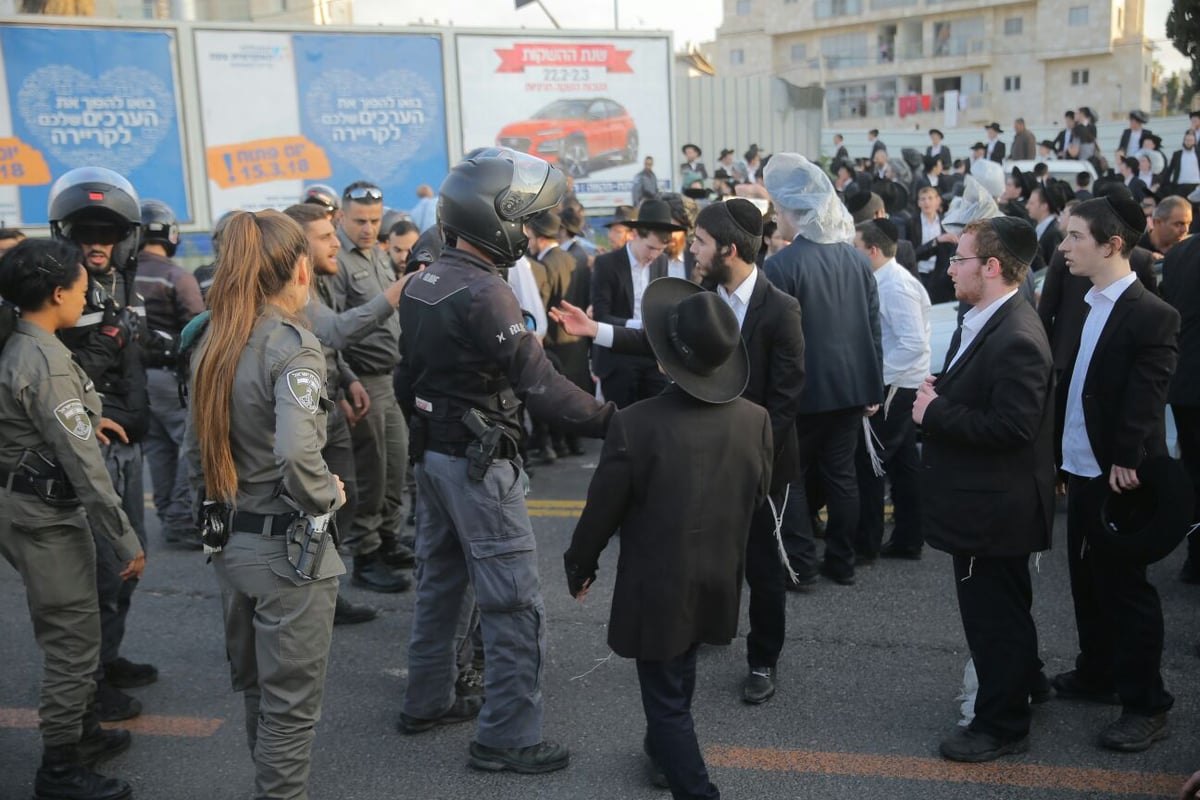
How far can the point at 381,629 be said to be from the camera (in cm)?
527

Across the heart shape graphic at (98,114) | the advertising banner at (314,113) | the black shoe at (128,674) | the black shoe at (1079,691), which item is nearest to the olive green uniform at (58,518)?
the black shoe at (128,674)

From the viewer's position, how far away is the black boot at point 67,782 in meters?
3.66

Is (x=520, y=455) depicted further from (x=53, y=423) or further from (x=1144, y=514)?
(x=1144, y=514)

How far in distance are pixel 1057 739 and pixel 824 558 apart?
1992 mm

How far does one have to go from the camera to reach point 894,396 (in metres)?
6.09

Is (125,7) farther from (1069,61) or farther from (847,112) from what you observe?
(1069,61)

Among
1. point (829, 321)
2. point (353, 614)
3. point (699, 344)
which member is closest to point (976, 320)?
point (699, 344)

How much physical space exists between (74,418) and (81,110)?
40.4 ft

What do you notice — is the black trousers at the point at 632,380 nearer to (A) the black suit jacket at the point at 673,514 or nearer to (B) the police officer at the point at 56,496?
(A) the black suit jacket at the point at 673,514

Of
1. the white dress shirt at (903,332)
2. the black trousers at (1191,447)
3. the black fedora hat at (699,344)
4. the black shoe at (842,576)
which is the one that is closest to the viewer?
the black fedora hat at (699,344)

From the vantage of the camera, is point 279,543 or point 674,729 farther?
point 674,729

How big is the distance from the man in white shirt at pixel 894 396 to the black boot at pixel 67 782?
4062mm

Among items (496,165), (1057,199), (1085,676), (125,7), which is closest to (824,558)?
(1085,676)

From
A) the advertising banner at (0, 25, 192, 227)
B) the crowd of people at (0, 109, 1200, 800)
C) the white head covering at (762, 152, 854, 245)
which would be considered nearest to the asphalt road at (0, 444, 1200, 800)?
the crowd of people at (0, 109, 1200, 800)
